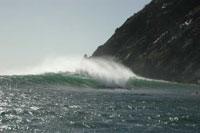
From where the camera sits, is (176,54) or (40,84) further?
(176,54)

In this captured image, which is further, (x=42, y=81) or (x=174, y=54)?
(x=174, y=54)

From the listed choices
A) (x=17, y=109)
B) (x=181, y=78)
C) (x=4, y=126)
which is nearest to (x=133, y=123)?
(x=4, y=126)

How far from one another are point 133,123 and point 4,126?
497 inches

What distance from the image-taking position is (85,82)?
319 ft

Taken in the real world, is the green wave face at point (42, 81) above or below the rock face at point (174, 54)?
below

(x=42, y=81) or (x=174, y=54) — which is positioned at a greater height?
(x=174, y=54)

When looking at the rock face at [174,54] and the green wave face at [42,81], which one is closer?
the green wave face at [42,81]

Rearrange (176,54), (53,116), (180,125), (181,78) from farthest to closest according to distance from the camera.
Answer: (176,54) → (181,78) → (53,116) → (180,125)

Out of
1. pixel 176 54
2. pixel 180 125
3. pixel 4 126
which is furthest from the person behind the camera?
pixel 176 54

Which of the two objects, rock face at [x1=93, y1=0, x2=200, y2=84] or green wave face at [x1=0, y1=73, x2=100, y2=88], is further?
rock face at [x1=93, y1=0, x2=200, y2=84]

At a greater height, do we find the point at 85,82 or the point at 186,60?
the point at 186,60

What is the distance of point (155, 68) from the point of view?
174m

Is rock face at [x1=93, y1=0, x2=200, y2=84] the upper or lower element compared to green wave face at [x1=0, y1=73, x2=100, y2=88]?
upper

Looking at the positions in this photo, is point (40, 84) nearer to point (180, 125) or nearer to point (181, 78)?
point (180, 125)
